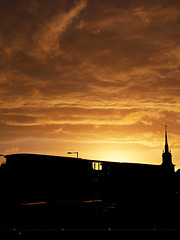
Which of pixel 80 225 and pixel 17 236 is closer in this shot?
pixel 17 236

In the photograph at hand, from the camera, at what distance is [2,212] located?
3186 cm

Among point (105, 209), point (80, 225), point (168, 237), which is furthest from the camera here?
point (105, 209)

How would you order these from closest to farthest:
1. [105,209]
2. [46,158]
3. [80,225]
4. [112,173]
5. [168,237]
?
[168,237] < [80,225] < [105,209] < [46,158] < [112,173]

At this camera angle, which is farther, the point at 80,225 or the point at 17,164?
the point at 17,164

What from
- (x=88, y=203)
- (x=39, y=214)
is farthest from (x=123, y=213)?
(x=39, y=214)

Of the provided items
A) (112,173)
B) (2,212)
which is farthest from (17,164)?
(2,212)

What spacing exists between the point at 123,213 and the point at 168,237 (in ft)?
34.5

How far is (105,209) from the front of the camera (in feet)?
96.5

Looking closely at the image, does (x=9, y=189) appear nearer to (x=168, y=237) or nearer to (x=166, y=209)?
(x=166, y=209)

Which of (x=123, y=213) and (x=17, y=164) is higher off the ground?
(x=17, y=164)

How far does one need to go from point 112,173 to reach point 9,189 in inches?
844

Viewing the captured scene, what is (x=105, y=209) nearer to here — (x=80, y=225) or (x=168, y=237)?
(x=80, y=225)

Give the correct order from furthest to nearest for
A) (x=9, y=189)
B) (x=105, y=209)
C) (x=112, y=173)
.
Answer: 1. (x=112, y=173)
2. (x=9, y=189)
3. (x=105, y=209)

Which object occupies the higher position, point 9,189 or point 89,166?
point 89,166
